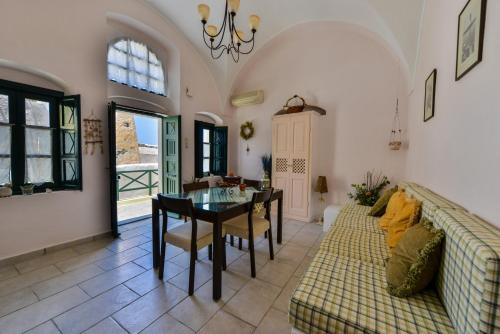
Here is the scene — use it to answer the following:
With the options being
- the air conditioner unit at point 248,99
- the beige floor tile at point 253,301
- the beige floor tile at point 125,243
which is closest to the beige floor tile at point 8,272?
the beige floor tile at point 125,243

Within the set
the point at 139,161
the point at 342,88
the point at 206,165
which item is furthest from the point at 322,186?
the point at 139,161

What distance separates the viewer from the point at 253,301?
182 centimetres

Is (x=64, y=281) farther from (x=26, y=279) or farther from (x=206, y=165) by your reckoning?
(x=206, y=165)

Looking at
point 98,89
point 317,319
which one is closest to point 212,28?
point 98,89

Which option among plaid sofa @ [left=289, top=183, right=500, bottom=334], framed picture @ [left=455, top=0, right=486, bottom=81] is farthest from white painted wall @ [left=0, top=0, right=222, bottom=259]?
framed picture @ [left=455, top=0, right=486, bottom=81]

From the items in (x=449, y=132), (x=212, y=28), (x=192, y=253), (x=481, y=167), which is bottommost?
(x=192, y=253)

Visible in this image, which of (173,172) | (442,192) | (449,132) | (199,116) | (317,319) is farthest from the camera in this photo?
(199,116)

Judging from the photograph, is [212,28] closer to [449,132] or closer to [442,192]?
[449,132]

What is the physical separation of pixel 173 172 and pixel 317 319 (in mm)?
3517

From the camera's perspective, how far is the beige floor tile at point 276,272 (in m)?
2.13

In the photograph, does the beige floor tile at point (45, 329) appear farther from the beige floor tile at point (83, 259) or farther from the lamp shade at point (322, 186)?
the lamp shade at point (322, 186)

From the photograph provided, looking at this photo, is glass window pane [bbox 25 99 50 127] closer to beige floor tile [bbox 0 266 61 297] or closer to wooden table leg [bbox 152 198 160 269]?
beige floor tile [bbox 0 266 61 297]

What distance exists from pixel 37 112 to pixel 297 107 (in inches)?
149

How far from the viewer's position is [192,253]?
6.15 feet
